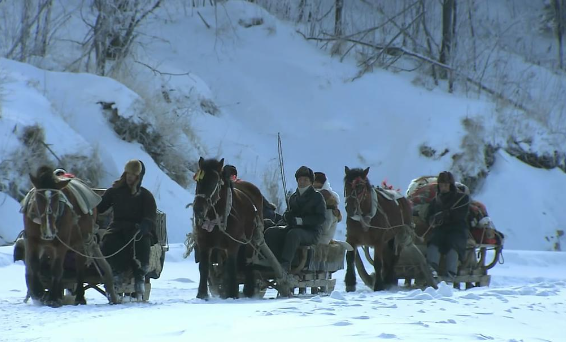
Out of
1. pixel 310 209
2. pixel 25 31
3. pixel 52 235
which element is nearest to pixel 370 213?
pixel 310 209

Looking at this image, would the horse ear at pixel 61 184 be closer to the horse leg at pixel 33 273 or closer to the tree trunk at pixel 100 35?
Result: the horse leg at pixel 33 273

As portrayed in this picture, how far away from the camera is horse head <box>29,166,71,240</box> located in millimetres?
10703

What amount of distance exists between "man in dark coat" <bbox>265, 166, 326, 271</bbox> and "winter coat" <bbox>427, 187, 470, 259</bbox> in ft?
8.23

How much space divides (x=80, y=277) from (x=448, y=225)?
568cm

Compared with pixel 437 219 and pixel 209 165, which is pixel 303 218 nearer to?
pixel 209 165

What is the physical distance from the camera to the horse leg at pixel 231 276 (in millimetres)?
11742

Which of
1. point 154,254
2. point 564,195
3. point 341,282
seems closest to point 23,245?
point 154,254

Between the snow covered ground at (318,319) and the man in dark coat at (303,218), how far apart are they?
1.56 m

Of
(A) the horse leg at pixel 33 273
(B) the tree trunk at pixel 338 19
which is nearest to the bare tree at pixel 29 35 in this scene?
(B) the tree trunk at pixel 338 19

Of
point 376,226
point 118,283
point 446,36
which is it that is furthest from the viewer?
point 446,36

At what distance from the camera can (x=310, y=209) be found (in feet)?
41.3

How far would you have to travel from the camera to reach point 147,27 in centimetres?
3397

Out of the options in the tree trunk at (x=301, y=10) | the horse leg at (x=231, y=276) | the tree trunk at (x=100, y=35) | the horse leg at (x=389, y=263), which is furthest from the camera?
the tree trunk at (x=301, y=10)

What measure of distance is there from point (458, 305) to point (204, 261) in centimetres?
351
